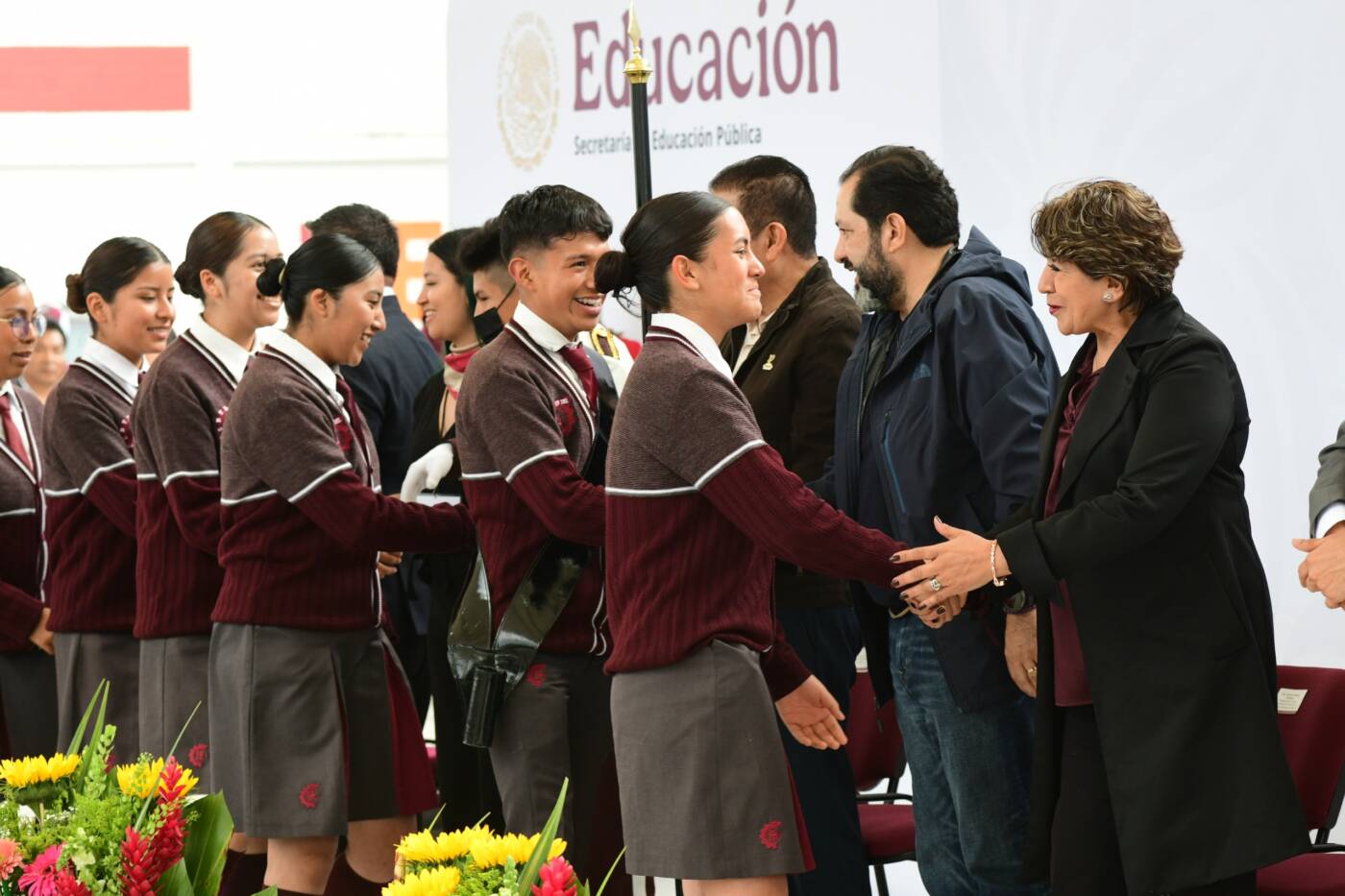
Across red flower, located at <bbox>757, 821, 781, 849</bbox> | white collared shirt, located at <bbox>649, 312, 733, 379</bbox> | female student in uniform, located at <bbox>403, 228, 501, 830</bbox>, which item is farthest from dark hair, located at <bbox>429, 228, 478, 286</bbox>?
red flower, located at <bbox>757, 821, 781, 849</bbox>

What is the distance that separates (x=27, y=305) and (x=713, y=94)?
2.05 metres

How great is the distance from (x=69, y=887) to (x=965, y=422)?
5.59 ft

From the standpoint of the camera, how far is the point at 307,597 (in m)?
3.33

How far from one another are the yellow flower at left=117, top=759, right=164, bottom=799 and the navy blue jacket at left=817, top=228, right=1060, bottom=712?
140 centimetres

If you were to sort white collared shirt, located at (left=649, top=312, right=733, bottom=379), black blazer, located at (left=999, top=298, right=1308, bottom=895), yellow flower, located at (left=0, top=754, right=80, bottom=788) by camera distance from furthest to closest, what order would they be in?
white collared shirt, located at (left=649, top=312, right=733, bottom=379) < black blazer, located at (left=999, top=298, right=1308, bottom=895) < yellow flower, located at (left=0, top=754, right=80, bottom=788)

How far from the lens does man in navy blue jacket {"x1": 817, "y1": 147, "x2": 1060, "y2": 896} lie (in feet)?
9.34

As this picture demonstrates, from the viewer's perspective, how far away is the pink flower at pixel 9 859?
1868mm

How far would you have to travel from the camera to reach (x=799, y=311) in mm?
3490

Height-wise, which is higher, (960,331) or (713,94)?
(713,94)

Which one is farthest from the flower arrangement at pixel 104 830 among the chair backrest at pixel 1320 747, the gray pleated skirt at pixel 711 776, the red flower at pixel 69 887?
the chair backrest at pixel 1320 747

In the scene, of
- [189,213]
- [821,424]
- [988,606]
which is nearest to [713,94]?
[821,424]

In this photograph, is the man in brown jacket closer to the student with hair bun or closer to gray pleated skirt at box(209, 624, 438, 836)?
gray pleated skirt at box(209, 624, 438, 836)

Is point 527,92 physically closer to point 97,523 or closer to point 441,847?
point 97,523

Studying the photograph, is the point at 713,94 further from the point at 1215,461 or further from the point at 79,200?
the point at 79,200
